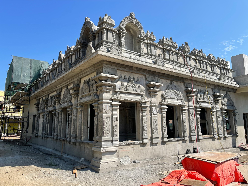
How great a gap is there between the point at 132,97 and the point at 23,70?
14826 mm

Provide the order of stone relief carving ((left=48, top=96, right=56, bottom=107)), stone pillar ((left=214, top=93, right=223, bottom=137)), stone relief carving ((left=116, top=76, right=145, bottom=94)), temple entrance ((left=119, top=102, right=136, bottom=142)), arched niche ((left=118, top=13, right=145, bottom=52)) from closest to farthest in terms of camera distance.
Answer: stone relief carving ((left=116, top=76, right=145, bottom=94)) → arched niche ((left=118, top=13, right=145, bottom=52)) → stone pillar ((left=214, top=93, right=223, bottom=137)) → stone relief carving ((left=48, top=96, right=56, bottom=107)) → temple entrance ((left=119, top=102, right=136, bottom=142))

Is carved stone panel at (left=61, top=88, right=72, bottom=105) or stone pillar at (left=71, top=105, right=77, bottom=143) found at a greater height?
carved stone panel at (left=61, top=88, right=72, bottom=105)

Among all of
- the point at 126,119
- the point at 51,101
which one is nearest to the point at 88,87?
the point at 126,119

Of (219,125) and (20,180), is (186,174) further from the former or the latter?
(219,125)

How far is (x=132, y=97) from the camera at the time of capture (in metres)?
Result: 8.38

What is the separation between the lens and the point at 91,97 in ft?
27.1

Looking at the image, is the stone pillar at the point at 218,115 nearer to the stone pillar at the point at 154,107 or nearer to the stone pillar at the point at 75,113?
the stone pillar at the point at 154,107

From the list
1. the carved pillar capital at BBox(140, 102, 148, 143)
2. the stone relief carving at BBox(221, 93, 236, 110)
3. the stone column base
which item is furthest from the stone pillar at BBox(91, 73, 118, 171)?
the stone relief carving at BBox(221, 93, 236, 110)

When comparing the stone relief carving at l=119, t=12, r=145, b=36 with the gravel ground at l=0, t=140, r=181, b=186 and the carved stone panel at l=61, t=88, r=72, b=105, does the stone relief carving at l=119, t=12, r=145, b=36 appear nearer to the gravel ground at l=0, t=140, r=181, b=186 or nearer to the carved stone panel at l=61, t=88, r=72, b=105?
the carved stone panel at l=61, t=88, r=72, b=105

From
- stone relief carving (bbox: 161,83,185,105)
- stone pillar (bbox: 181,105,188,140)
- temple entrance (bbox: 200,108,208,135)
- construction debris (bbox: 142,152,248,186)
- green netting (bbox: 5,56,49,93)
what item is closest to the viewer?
construction debris (bbox: 142,152,248,186)

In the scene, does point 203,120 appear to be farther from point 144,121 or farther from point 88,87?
point 88,87

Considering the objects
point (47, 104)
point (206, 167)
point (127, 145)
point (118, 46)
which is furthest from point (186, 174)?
point (47, 104)

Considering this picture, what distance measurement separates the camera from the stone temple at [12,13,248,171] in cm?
775

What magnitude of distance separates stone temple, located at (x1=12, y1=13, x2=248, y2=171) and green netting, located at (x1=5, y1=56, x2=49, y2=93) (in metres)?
5.46
